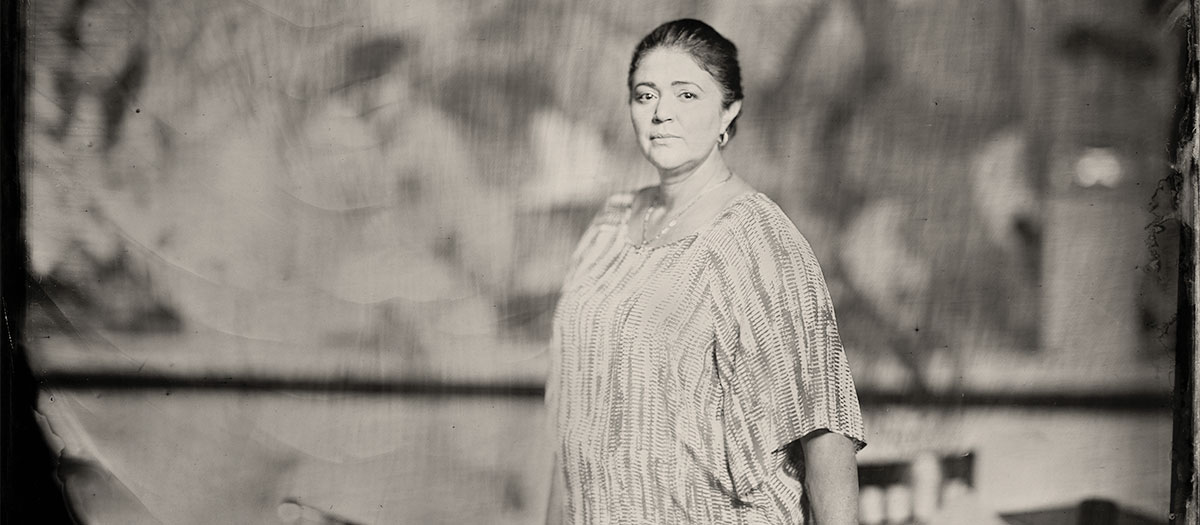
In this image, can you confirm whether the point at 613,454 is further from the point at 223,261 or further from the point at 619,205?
the point at 223,261

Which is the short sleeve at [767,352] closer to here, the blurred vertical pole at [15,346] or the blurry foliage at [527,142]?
the blurry foliage at [527,142]

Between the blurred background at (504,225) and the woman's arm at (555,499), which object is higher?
the blurred background at (504,225)

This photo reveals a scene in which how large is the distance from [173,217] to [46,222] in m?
0.20

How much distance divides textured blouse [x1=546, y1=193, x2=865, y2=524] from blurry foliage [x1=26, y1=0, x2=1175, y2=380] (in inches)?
4.3

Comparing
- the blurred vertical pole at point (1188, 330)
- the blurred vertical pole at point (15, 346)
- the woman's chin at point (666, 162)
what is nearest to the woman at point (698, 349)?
the woman's chin at point (666, 162)

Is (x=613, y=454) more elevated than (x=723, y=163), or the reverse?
(x=723, y=163)

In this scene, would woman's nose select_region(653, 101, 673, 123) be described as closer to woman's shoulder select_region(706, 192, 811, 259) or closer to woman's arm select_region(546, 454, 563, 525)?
woman's shoulder select_region(706, 192, 811, 259)

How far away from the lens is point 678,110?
4.30ft

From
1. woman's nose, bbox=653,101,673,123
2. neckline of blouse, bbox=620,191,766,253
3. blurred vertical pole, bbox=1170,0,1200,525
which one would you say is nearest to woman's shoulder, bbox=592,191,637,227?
neckline of blouse, bbox=620,191,766,253

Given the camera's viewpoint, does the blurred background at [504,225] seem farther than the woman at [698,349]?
Yes

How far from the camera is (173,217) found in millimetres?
1431

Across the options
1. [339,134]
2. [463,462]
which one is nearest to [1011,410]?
[463,462]

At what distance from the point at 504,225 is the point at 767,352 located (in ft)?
1.42

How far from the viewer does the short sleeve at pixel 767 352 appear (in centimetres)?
125
